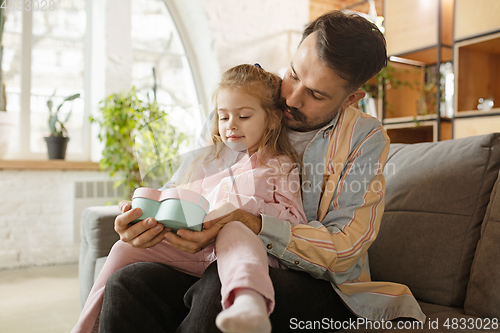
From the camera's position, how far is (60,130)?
10.9 ft

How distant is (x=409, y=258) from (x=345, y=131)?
43 centimetres

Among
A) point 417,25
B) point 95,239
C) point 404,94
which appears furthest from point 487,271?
point 404,94

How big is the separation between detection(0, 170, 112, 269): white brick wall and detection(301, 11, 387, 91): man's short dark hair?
8.99 ft

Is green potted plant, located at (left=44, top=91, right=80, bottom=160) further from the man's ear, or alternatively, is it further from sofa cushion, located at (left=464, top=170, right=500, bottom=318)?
sofa cushion, located at (left=464, top=170, right=500, bottom=318)

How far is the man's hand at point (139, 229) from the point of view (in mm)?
854

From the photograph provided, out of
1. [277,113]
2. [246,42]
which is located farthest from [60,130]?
[277,113]

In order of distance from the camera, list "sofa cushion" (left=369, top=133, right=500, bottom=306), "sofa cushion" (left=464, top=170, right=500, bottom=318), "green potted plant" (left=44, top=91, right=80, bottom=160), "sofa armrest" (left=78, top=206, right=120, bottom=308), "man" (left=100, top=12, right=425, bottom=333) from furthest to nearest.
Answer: "green potted plant" (left=44, top=91, right=80, bottom=160) < "sofa armrest" (left=78, top=206, right=120, bottom=308) < "sofa cushion" (left=369, top=133, right=500, bottom=306) < "sofa cushion" (left=464, top=170, right=500, bottom=318) < "man" (left=100, top=12, right=425, bottom=333)

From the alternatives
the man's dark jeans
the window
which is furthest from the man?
the window

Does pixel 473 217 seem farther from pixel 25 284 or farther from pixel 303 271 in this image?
pixel 25 284

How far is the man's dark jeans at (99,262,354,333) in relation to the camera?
34.1 inches

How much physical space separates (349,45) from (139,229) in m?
0.71

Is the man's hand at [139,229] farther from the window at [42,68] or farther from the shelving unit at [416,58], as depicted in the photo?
the window at [42,68]

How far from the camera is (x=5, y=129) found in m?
2.93

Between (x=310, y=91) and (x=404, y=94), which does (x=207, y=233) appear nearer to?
(x=310, y=91)
